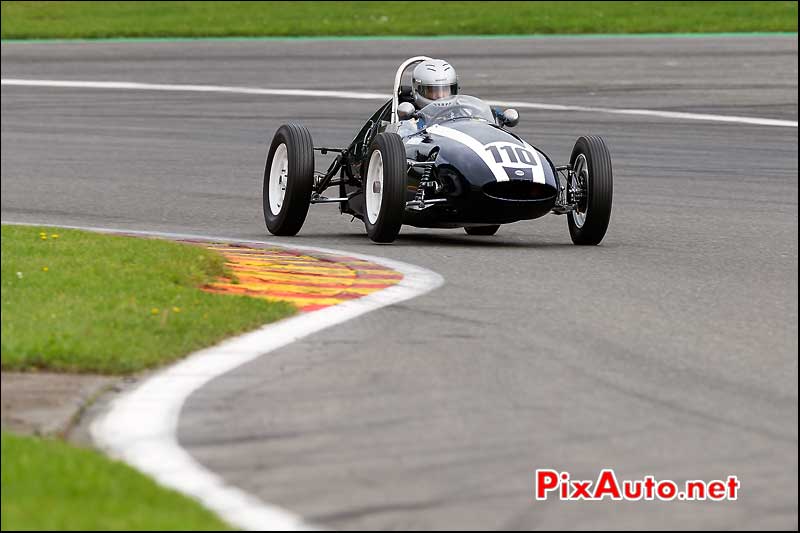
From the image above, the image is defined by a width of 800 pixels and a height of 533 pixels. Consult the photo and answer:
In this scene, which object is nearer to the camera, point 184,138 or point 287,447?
point 287,447

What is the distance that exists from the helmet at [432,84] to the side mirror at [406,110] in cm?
23

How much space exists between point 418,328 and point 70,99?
1835 cm

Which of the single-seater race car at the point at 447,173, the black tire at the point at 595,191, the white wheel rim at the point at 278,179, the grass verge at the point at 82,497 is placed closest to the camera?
the grass verge at the point at 82,497

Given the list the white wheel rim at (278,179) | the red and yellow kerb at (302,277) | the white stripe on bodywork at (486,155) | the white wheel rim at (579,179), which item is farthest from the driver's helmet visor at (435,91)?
the red and yellow kerb at (302,277)

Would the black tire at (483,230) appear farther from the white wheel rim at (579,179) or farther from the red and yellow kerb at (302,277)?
the red and yellow kerb at (302,277)

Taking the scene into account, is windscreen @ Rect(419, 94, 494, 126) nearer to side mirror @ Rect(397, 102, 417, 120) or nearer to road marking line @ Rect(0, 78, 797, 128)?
side mirror @ Rect(397, 102, 417, 120)

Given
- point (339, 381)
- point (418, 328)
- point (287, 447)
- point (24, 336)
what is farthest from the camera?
point (418, 328)

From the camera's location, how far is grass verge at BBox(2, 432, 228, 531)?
522 cm

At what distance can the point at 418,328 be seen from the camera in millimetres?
8664

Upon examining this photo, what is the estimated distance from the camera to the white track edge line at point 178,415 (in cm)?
554

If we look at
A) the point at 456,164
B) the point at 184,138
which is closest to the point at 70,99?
the point at 184,138

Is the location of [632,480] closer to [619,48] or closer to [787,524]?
[787,524]

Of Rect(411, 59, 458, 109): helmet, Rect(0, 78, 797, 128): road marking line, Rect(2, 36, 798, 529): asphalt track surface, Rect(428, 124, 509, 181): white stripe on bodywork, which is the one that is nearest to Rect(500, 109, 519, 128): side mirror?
Rect(411, 59, 458, 109): helmet

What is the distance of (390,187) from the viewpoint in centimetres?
1206
